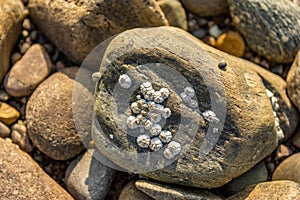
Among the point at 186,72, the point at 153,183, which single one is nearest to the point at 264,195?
the point at 153,183

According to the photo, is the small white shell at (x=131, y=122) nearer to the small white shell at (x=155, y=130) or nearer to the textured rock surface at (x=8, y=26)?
the small white shell at (x=155, y=130)

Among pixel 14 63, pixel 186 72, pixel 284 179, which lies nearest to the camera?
pixel 186 72

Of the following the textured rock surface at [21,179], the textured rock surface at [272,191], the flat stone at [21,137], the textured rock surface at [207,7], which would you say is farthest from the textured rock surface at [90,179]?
the textured rock surface at [207,7]

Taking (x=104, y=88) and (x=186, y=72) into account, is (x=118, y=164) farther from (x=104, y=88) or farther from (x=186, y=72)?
(x=186, y=72)

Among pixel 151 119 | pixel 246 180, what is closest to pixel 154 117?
pixel 151 119

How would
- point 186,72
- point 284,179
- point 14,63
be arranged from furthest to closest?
point 14,63
point 284,179
point 186,72

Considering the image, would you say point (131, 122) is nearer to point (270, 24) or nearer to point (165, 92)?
point (165, 92)

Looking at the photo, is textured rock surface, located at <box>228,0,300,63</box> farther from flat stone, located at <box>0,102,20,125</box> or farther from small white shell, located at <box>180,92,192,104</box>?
flat stone, located at <box>0,102,20,125</box>
